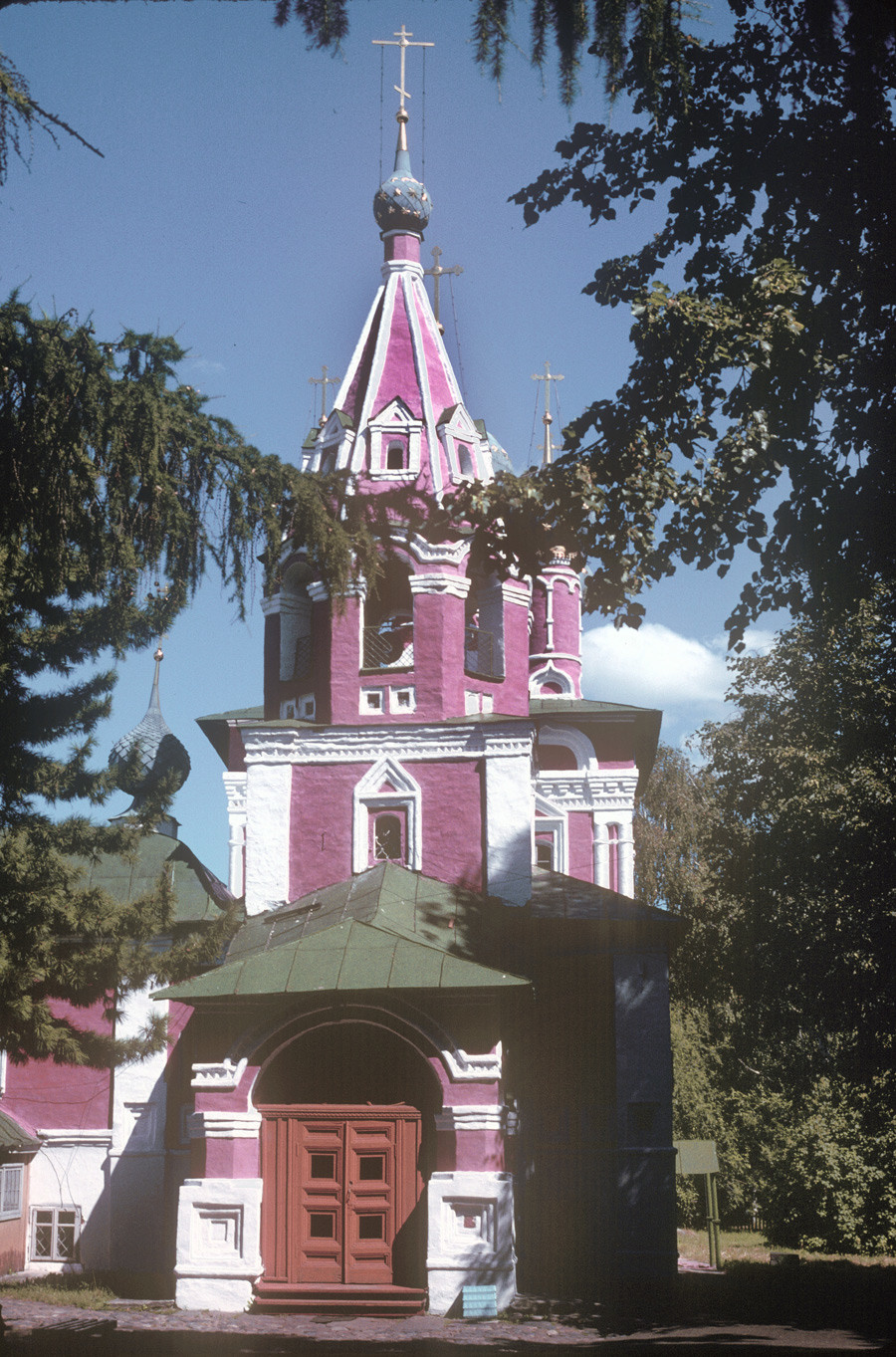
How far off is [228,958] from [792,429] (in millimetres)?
8288

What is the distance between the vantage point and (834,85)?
8.50m

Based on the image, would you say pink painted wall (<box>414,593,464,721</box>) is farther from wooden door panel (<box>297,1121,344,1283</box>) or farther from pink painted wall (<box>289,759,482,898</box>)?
wooden door panel (<box>297,1121,344,1283</box>)

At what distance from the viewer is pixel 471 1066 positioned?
12.0 meters

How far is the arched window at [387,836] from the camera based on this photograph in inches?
619

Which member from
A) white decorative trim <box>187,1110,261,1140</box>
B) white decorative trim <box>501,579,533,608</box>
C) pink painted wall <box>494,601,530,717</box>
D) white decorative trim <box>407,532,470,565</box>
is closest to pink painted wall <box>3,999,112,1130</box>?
white decorative trim <box>187,1110,261,1140</box>

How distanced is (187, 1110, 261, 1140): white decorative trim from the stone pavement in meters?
1.45

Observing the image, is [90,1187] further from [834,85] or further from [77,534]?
[834,85]

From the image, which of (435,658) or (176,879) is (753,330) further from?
(176,879)

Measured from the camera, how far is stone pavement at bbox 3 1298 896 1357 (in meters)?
8.67

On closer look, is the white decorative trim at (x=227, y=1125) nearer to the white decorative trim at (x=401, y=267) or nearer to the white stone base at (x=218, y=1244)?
the white stone base at (x=218, y=1244)

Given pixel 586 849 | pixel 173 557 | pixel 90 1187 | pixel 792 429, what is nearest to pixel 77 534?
pixel 173 557

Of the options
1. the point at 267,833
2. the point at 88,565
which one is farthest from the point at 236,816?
the point at 88,565

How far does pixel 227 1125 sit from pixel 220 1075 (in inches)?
17.3

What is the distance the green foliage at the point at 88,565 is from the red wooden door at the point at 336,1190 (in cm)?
233
